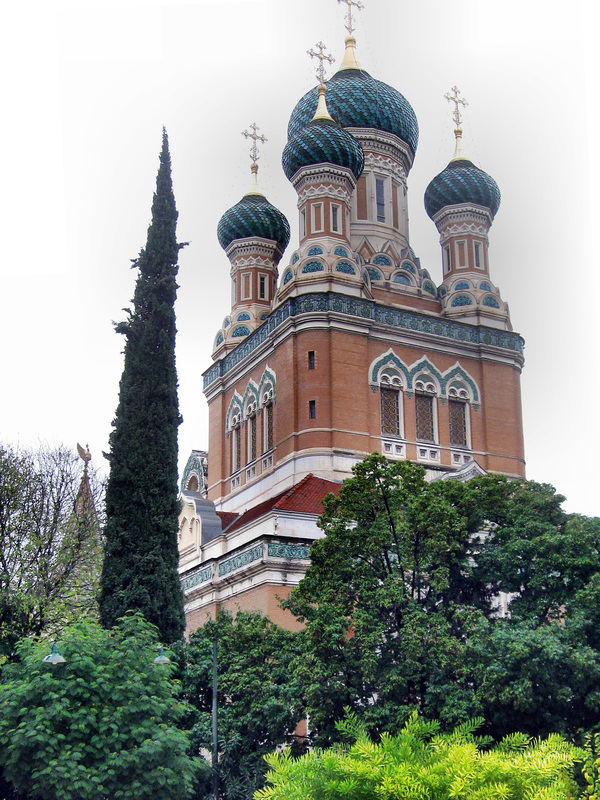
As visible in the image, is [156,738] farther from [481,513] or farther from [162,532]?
[481,513]

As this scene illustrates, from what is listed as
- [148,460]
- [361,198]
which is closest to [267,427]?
[361,198]

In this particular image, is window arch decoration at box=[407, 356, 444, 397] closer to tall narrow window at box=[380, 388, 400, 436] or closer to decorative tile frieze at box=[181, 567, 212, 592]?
tall narrow window at box=[380, 388, 400, 436]

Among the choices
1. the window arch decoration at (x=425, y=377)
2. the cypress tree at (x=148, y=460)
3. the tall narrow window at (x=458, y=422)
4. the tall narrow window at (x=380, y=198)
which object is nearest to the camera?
the cypress tree at (x=148, y=460)

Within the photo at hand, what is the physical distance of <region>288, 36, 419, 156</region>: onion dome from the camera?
108 ft

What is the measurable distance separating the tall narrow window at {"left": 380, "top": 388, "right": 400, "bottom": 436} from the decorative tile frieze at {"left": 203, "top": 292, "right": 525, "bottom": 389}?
1916 millimetres

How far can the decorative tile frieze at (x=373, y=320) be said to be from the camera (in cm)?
2808

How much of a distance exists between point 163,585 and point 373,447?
9.91m

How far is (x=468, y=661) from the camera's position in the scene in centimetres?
1573

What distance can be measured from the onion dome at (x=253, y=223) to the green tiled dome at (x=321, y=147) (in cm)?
456

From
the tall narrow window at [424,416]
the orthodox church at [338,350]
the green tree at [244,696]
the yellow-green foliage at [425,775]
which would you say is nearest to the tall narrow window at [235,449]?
the orthodox church at [338,350]

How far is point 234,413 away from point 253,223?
21.7 ft

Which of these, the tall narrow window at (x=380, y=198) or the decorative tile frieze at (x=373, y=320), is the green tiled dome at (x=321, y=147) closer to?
the tall narrow window at (x=380, y=198)

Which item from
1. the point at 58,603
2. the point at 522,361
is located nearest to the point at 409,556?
the point at 58,603

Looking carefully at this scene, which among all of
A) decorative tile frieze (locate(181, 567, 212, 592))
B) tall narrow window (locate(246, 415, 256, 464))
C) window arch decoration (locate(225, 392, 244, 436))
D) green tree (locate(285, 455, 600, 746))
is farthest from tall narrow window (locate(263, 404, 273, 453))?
green tree (locate(285, 455, 600, 746))
